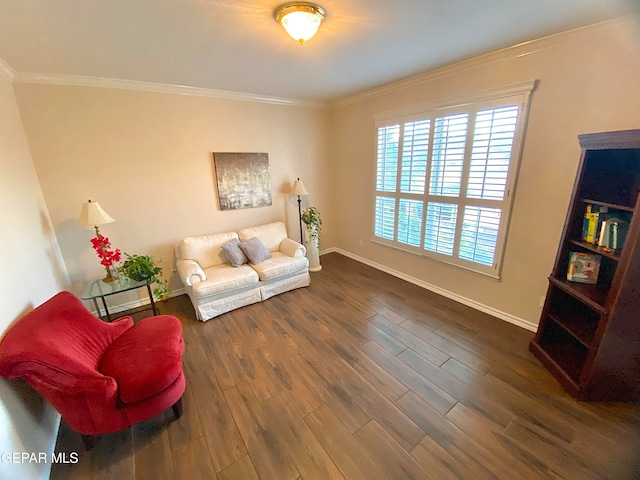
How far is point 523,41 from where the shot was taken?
212cm

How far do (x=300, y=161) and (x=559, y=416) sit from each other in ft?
13.3

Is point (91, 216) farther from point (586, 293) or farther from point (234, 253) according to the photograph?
point (586, 293)

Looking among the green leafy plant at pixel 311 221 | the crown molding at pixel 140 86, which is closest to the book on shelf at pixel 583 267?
the green leafy plant at pixel 311 221

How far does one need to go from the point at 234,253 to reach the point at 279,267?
0.61 metres

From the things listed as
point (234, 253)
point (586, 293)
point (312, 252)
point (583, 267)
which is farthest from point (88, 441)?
point (583, 267)

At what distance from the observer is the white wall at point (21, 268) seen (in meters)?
1.27

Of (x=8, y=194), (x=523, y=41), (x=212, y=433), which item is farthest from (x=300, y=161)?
(x=212, y=433)

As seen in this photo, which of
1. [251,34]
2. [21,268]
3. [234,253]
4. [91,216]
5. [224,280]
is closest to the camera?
[21,268]

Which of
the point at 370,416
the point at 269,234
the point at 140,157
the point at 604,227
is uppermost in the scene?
the point at 140,157

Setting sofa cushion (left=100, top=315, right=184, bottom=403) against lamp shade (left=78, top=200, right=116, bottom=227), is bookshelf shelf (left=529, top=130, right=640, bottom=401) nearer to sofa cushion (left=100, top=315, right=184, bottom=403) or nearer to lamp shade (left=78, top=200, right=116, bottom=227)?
sofa cushion (left=100, top=315, right=184, bottom=403)

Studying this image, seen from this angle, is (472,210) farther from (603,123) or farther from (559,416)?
(559,416)

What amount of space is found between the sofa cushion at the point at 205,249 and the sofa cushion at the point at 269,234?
0.24 metres

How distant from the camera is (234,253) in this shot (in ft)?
10.6

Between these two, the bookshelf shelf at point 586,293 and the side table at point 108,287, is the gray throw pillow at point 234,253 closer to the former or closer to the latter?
the side table at point 108,287
